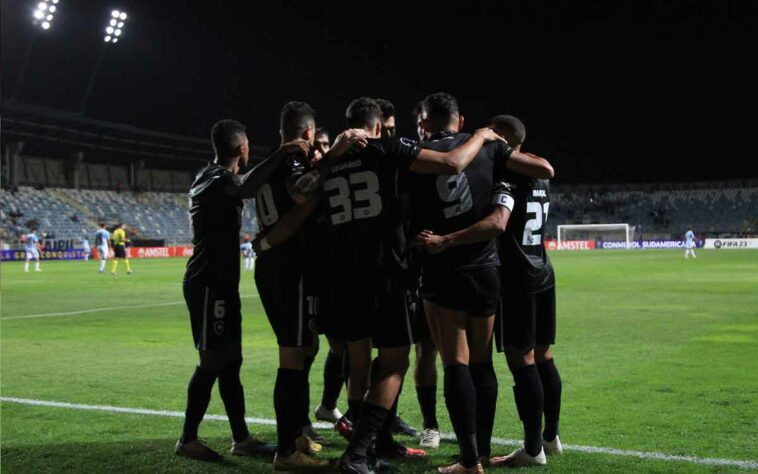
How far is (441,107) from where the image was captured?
4.77 m

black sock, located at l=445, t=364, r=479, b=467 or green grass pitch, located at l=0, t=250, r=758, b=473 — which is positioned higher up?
black sock, located at l=445, t=364, r=479, b=467

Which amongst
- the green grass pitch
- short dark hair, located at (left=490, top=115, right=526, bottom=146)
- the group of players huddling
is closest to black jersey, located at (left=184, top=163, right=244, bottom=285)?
the group of players huddling

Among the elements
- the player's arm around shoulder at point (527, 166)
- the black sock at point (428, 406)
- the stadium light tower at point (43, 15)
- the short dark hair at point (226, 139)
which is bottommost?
the black sock at point (428, 406)

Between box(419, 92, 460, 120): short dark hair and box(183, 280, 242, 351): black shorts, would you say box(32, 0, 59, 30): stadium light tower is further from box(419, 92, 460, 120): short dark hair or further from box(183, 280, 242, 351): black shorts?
box(419, 92, 460, 120): short dark hair

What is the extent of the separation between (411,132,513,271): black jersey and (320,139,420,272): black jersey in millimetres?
185

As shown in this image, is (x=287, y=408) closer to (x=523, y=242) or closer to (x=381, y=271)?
(x=381, y=271)

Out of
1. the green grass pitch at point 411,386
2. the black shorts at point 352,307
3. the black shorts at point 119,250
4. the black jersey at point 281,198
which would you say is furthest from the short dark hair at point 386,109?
the black shorts at point 119,250

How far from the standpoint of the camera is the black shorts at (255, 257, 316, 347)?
16.1 feet

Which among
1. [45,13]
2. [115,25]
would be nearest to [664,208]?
[115,25]

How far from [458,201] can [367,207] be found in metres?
0.57

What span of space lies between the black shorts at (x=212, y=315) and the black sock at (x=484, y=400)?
1627mm

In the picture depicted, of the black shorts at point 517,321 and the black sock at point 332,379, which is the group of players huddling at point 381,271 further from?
the black sock at point 332,379

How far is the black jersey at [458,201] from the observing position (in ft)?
15.3

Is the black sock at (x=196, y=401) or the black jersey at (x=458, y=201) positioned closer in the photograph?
the black jersey at (x=458, y=201)
